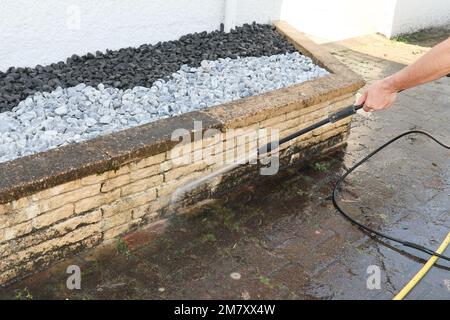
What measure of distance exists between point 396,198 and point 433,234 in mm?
523

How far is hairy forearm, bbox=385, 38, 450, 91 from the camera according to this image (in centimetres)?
287

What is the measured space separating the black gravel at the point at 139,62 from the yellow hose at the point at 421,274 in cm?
278

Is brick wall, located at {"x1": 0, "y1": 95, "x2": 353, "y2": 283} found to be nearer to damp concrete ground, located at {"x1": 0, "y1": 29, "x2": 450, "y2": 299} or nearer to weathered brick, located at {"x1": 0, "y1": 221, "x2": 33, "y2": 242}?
weathered brick, located at {"x1": 0, "y1": 221, "x2": 33, "y2": 242}

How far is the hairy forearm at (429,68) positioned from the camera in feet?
9.40

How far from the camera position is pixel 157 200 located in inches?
143

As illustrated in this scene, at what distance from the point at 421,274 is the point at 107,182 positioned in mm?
2179

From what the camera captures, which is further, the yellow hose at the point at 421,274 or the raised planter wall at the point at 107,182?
the yellow hose at the point at 421,274

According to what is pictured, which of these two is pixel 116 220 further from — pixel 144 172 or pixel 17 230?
pixel 17 230

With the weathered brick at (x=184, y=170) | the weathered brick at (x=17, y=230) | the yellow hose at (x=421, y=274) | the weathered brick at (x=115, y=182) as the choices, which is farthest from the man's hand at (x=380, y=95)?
the weathered brick at (x=17, y=230)

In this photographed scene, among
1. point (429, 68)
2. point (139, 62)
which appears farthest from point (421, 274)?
point (139, 62)

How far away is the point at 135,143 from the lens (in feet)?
10.9

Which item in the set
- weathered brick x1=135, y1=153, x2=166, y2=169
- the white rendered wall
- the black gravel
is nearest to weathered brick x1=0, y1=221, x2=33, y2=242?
weathered brick x1=135, y1=153, x2=166, y2=169

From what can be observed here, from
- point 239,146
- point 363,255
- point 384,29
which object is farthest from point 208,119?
point 384,29

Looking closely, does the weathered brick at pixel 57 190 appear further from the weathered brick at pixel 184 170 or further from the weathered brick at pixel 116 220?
the weathered brick at pixel 184 170
